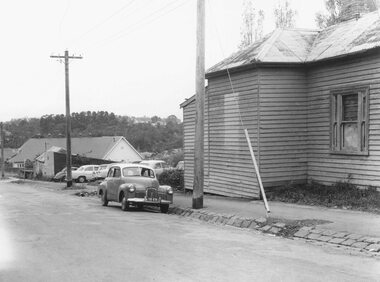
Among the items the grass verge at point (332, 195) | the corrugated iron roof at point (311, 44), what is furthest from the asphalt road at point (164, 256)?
the corrugated iron roof at point (311, 44)

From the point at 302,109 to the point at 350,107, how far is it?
204 cm

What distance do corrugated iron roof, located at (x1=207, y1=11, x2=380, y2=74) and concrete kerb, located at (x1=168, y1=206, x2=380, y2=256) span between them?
229 inches

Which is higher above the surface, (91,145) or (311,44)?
(311,44)

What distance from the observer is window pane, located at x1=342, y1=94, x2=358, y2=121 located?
Result: 50.5 ft

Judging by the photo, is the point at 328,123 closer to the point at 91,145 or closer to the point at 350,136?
the point at 350,136

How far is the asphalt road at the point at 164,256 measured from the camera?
688 centimetres

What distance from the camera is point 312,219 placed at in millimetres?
11656

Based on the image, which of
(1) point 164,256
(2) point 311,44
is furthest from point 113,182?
(1) point 164,256

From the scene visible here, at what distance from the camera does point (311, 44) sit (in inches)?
725

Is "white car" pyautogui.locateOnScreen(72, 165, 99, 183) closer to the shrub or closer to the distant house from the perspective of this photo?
the shrub

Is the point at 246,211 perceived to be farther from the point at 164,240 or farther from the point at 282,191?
the point at 164,240

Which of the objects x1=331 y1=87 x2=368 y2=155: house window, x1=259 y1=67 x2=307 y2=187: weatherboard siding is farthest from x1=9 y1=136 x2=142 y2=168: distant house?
x1=331 y1=87 x2=368 y2=155: house window

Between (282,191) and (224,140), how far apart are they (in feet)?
10.6

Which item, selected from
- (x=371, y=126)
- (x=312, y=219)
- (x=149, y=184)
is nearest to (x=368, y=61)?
(x=371, y=126)
